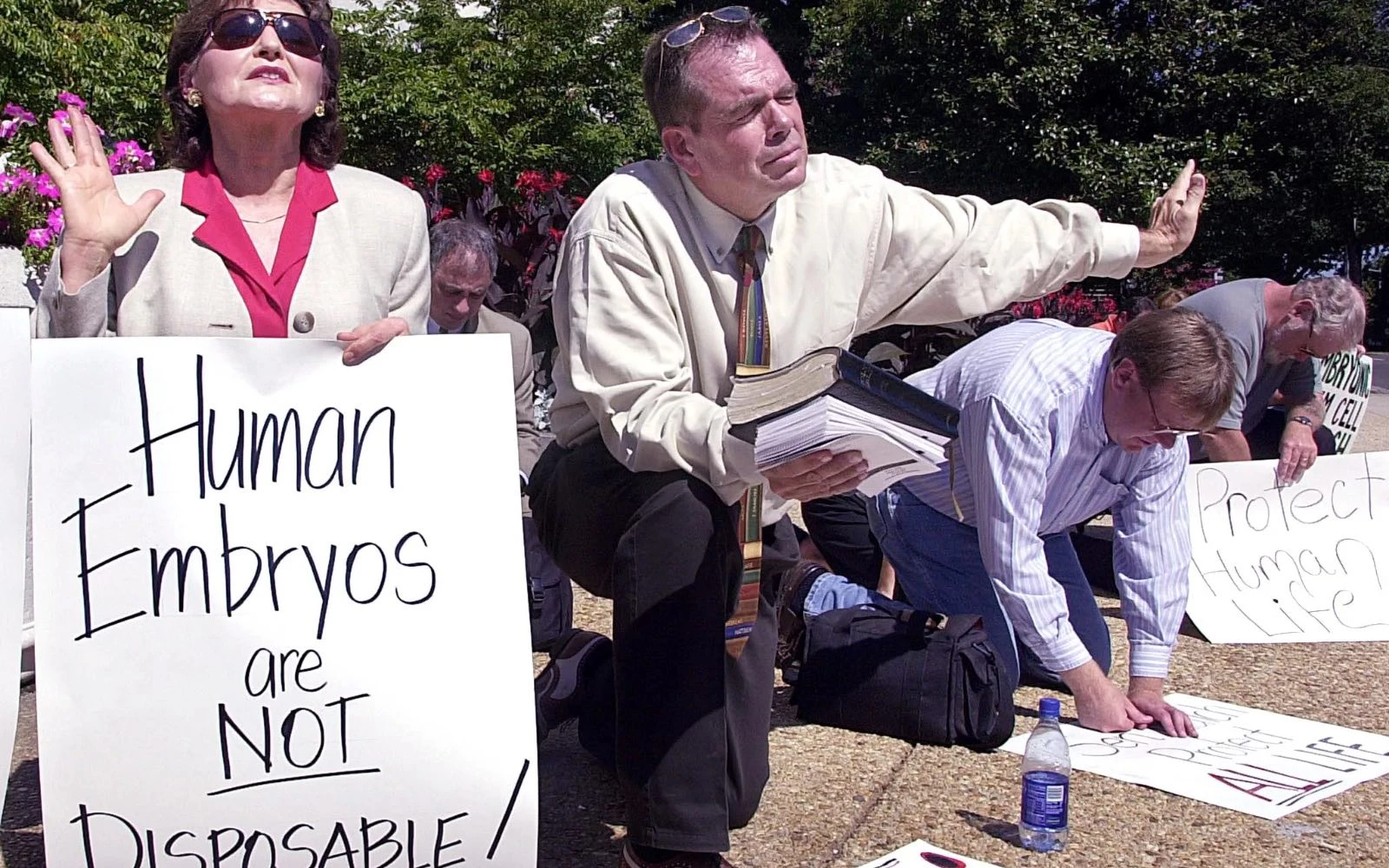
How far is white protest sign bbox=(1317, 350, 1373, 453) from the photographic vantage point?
5.66 metres

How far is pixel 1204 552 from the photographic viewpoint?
489cm

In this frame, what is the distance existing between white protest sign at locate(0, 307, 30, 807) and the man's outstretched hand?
2.19m

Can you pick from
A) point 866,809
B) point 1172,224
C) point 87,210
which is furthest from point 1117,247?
point 87,210

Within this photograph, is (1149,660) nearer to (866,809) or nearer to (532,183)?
(866,809)

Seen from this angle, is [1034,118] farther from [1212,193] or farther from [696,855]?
[696,855]

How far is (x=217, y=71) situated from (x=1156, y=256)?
6.36 feet

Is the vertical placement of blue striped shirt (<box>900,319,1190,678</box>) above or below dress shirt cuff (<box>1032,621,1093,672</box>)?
above

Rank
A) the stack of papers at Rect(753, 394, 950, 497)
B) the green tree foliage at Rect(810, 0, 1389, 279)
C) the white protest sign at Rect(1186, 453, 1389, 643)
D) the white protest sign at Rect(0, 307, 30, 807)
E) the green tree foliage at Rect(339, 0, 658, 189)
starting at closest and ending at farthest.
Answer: the stack of papers at Rect(753, 394, 950, 497)
the white protest sign at Rect(0, 307, 30, 807)
the white protest sign at Rect(1186, 453, 1389, 643)
the green tree foliage at Rect(339, 0, 658, 189)
the green tree foliage at Rect(810, 0, 1389, 279)

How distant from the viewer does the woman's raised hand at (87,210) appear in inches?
89.7

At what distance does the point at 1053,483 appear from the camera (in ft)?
11.4

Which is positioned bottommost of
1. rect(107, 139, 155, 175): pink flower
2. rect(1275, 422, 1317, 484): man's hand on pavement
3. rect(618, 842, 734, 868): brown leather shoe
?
rect(618, 842, 734, 868): brown leather shoe

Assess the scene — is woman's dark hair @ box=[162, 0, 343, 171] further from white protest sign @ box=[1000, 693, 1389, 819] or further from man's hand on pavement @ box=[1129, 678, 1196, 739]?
man's hand on pavement @ box=[1129, 678, 1196, 739]

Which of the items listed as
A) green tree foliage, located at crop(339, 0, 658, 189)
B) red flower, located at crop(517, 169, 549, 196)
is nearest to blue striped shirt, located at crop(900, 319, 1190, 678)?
red flower, located at crop(517, 169, 549, 196)

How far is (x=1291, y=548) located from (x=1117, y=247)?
246cm
